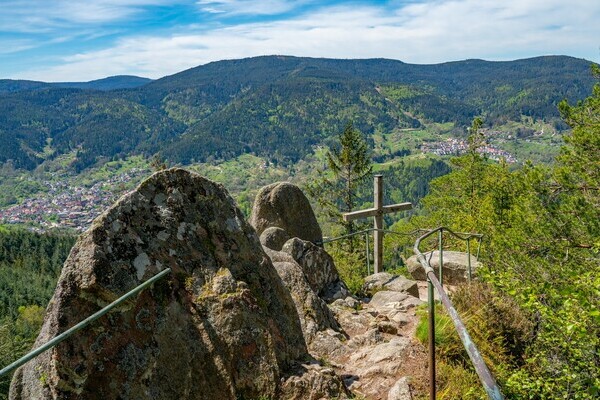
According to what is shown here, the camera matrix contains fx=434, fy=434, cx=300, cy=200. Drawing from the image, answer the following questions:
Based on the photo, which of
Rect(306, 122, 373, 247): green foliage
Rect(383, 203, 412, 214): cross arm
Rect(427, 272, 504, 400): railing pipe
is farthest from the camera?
Rect(306, 122, 373, 247): green foliage

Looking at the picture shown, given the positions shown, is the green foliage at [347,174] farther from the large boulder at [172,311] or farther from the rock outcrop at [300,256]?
the large boulder at [172,311]

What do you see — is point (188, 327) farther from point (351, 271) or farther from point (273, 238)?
point (351, 271)

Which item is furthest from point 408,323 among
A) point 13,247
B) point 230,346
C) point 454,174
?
point 13,247

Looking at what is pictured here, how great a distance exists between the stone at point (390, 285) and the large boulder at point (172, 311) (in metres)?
7.61

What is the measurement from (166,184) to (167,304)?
160 centimetres

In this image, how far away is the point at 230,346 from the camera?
17.6 ft

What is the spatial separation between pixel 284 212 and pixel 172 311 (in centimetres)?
933

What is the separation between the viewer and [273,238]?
1309 cm

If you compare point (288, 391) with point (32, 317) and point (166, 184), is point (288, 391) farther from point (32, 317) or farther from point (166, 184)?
point (32, 317)

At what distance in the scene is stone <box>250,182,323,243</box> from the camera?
14.2m

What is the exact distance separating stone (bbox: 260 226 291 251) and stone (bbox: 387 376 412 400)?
742 cm

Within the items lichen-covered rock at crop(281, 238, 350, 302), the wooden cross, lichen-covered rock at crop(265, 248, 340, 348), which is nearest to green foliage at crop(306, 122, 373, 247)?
the wooden cross

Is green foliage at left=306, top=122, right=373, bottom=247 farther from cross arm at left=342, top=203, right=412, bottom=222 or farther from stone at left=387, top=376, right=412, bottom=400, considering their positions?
stone at left=387, top=376, right=412, bottom=400

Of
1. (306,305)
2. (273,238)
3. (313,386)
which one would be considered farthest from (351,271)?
(313,386)
